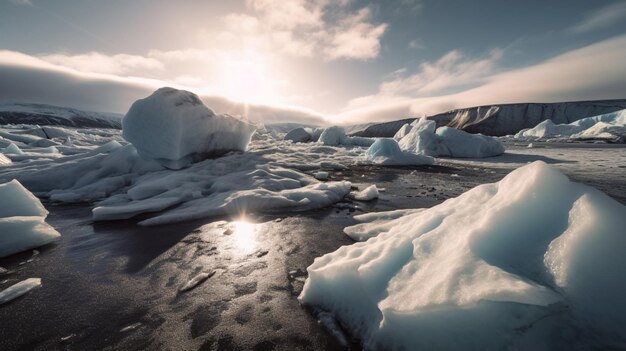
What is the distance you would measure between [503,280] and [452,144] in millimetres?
15219

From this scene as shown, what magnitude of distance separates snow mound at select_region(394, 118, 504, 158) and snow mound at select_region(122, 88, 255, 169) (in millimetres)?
11935

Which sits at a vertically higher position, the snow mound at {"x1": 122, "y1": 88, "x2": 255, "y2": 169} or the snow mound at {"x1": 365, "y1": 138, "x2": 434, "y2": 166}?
the snow mound at {"x1": 122, "y1": 88, "x2": 255, "y2": 169}

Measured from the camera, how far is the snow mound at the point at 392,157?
37.3 feet

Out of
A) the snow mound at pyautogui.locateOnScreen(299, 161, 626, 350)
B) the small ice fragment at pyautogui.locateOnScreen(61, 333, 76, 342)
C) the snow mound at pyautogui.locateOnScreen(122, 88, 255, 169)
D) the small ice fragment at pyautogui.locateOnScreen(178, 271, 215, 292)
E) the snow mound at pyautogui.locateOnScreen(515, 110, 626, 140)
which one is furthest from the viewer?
the snow mound at pyautogui.locateOnScreen(515, 110, 626, 140)

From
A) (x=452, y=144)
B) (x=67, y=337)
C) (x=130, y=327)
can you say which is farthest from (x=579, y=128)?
(x=67, y=337)

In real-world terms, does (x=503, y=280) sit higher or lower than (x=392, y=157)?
higher

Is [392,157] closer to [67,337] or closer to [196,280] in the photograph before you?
[196,280]

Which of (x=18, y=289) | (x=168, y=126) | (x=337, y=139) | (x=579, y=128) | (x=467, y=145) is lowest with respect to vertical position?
(x=18, y=289)

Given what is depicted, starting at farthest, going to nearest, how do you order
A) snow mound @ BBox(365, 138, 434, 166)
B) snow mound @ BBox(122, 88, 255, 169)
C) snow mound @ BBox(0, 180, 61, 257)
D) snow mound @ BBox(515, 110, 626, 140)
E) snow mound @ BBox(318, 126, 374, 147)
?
snow mound @ BBox(318, 126, 374, 147)
snow mound @ BBox(515, 110, 626, 140)
snow mound @ BBox(365, 138, 434, 166)
snow mound @ BBox(122, 88, 255, 169)
snow mound @ BBox(0, 180, 61, 257)

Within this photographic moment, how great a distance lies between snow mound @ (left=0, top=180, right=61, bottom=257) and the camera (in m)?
2.95

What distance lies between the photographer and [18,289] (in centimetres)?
223

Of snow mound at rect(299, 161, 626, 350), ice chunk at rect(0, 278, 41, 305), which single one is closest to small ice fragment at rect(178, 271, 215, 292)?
snow mound at rect(299, 161, 626, 350)

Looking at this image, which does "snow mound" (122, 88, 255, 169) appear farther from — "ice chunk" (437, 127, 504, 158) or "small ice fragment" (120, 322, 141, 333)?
"ice chunk" (437, 127, 504, 158)

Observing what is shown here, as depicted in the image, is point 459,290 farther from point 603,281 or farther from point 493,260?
point 603,281
